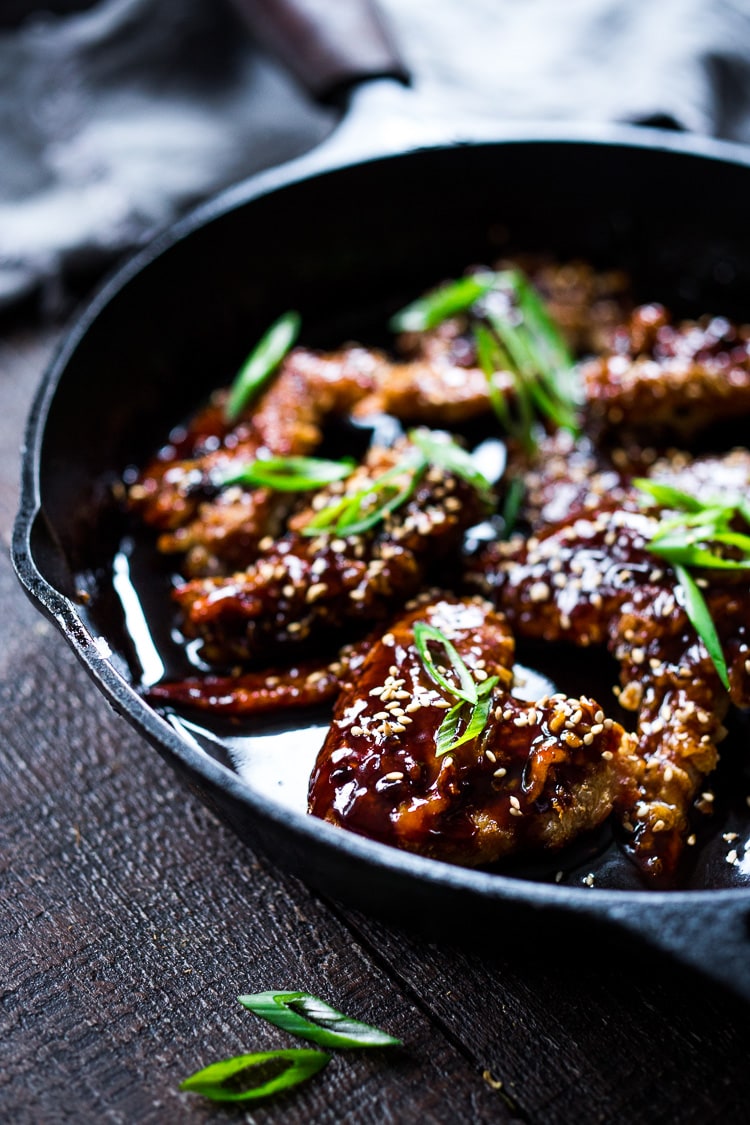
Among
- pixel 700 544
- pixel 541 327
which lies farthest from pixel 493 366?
pixel 700 544

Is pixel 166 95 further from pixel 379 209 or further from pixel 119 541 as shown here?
pixel 119 541

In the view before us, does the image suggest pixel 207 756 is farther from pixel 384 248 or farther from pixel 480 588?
pixel 384 248

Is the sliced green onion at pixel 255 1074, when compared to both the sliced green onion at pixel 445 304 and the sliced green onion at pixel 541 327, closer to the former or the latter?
the sliced green onion at pixel 541 327

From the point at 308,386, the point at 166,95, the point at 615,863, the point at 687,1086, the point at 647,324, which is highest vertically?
the point at 166,95

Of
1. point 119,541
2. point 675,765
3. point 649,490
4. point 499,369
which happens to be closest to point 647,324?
point 499,369

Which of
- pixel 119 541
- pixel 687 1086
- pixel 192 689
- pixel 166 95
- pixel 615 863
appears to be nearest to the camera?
pixel 687 1086

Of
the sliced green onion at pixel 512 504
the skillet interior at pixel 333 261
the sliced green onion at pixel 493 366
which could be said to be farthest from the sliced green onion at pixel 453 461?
the skillet interior at pixel 333 261
